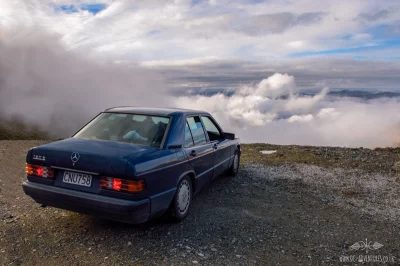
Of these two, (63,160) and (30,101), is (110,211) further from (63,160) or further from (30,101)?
(30,101)

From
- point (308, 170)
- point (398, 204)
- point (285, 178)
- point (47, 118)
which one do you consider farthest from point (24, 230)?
point (47, 118)

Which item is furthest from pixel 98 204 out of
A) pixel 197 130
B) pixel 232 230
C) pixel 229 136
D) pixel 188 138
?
pixel 229 136

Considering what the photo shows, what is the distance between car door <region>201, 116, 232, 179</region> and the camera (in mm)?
6121

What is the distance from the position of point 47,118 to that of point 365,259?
492ft

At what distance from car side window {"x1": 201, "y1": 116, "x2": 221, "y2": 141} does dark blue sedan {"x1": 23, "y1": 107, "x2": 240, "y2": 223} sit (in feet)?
2.44

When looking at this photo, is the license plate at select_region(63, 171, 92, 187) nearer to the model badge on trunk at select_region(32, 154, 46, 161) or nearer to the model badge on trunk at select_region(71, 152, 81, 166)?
the model badge on trunk at select_region(71, 152, 81, 166)

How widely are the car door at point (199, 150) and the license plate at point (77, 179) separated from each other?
152 cm

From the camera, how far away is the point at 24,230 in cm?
439

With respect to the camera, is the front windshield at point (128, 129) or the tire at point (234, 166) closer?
the front windshield at point (128, 129)

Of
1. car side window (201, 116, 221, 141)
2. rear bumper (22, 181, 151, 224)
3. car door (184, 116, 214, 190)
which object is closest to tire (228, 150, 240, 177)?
car side window (201, 116, 221, 141)

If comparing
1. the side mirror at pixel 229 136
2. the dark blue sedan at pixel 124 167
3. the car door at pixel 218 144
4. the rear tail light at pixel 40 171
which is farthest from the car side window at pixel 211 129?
the rear tail light at pixel 40 171

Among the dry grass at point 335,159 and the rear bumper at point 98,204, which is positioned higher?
the rear bumper at point 98,204

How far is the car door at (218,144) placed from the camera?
612cm

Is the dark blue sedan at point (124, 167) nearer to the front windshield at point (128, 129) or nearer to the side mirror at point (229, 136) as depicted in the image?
the front windshield at point (128, 129)
